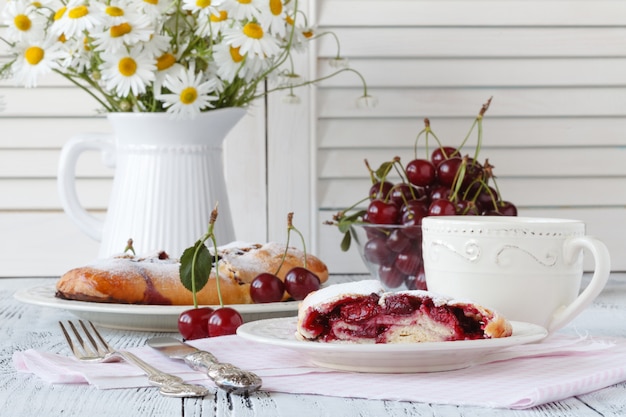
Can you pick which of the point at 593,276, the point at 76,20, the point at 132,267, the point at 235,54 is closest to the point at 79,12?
the point at 76,20

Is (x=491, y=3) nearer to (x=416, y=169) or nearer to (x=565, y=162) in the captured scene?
(x=565, y=162)

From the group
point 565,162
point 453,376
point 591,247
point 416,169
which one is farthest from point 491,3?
point 453,376

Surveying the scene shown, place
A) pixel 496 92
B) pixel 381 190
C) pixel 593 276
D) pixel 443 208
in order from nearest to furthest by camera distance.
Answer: pixel 593 276 → pixel 443 208 → pixel 381 190 → pixel 496 92

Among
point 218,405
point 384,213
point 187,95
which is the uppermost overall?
point 187,95

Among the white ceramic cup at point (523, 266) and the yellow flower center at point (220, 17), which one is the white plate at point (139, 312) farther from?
the yellow flower center at point (220, 17)

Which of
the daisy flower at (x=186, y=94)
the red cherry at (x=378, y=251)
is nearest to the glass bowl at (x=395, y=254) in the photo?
the red cherry at (x=378, y=251)

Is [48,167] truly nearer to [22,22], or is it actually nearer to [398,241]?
[22,22]

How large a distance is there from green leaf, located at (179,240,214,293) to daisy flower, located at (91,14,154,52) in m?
0.38

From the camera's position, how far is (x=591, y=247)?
80cm

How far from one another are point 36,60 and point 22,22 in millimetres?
60

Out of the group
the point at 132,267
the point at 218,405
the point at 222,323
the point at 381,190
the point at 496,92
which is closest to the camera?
the point at 218,405

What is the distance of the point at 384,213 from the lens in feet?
3.90

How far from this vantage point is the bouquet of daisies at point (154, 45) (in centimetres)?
119

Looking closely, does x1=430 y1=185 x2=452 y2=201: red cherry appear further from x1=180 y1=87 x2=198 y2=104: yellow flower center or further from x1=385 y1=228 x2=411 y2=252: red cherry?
x1=180 y1=87 x2=198 y2=104: yellow flower center
